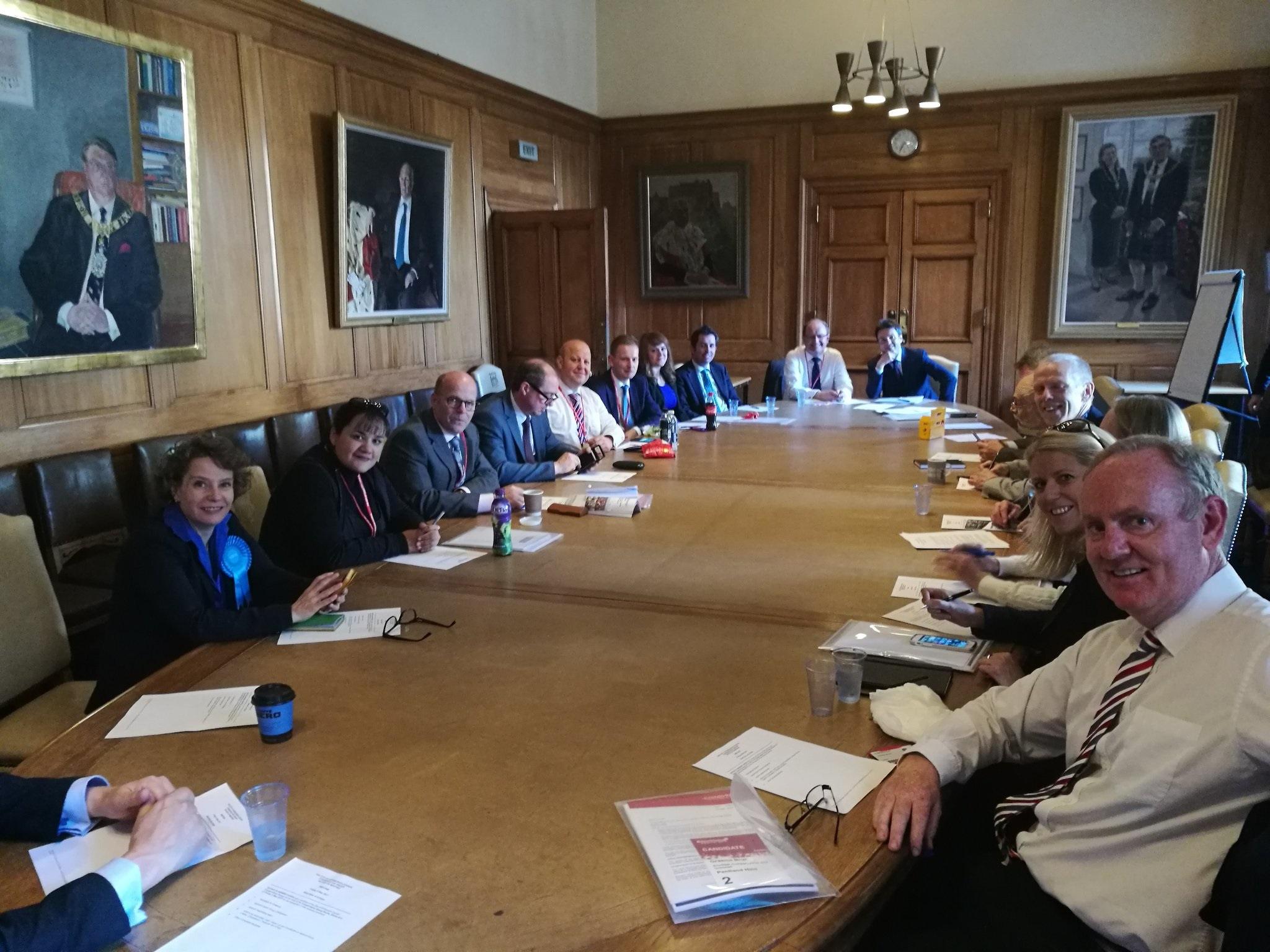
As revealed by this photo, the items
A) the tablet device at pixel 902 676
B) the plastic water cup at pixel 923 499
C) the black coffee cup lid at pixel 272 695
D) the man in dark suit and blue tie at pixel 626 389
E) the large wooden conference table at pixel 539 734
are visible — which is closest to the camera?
the large wooden conference table at pixel 539 734

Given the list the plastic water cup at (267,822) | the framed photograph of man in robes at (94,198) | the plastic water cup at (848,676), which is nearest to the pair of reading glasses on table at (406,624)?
the plastic water cup at (267,822)

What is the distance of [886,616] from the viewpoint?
7.95ft

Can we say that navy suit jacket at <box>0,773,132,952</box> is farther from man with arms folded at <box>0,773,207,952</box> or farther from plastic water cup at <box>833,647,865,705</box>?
plastic water cup at <box>833,647,865,705</box>

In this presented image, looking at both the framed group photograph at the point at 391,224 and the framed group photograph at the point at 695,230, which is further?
the framed group photograph at the point at 695,230

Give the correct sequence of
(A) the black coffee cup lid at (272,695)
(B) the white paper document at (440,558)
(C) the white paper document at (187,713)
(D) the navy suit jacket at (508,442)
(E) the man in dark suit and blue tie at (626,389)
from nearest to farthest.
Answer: (A) the black coffee cup lid at (272,695)
(C) the white paper document at (187,713)
(B) the white paper document at (440,558)
(D) the navy suit jacket at (508,442)
(E) the man in dark suit and blue tie at (626,389)

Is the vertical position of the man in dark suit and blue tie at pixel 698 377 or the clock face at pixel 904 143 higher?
the clock face at pixel 904 143

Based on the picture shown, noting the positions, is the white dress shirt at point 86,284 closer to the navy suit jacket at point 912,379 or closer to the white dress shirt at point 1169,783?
the white dress shirt at point 1169,783

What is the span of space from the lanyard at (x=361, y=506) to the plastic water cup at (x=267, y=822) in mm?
1934

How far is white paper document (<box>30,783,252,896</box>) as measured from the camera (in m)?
1.41

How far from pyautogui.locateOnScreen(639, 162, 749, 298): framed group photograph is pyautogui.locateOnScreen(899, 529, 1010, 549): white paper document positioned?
19.2ft

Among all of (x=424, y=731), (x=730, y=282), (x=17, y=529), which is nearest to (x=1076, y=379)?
(x=424, y=731)

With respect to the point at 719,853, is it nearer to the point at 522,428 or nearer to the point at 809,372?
the point at 522,428

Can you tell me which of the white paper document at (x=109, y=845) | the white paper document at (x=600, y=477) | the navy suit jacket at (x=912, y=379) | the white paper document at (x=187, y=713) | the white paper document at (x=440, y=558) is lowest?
the white paper document at (x=109, y=845)

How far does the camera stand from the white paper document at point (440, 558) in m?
2.94
